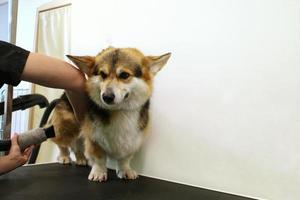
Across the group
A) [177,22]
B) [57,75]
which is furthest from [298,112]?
[57,75]

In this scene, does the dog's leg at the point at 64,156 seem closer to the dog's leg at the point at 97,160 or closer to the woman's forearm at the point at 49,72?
the dog's leg at the point at 97,160

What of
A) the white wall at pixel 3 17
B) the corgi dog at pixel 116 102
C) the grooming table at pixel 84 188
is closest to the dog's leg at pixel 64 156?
the grooming table at pixel 84 188

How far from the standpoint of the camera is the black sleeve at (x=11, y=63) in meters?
0.82

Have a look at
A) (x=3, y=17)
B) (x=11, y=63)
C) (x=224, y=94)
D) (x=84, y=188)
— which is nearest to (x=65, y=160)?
(x=84, y=188)

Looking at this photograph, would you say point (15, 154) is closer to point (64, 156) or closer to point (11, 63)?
point (11, 63)

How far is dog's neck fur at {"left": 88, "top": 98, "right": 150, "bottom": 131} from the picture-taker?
1081 millimetres

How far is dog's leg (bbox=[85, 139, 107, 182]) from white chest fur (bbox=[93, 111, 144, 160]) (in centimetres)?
3

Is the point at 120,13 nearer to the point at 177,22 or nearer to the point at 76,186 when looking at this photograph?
the point at 177,22

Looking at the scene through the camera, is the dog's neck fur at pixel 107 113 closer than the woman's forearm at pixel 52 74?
No

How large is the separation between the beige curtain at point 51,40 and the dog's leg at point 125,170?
0.80 m

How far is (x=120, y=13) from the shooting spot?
4.44 ft

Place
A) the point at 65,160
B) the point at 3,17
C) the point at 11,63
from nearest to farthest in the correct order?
the point at 11,63 < the point at 65,160 < the point at 3,17

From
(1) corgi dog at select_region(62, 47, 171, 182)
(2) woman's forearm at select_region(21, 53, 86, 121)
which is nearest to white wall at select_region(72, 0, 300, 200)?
(1) corgi dog at select_region(62, 47, 171, 182)

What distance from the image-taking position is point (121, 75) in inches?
39.6
